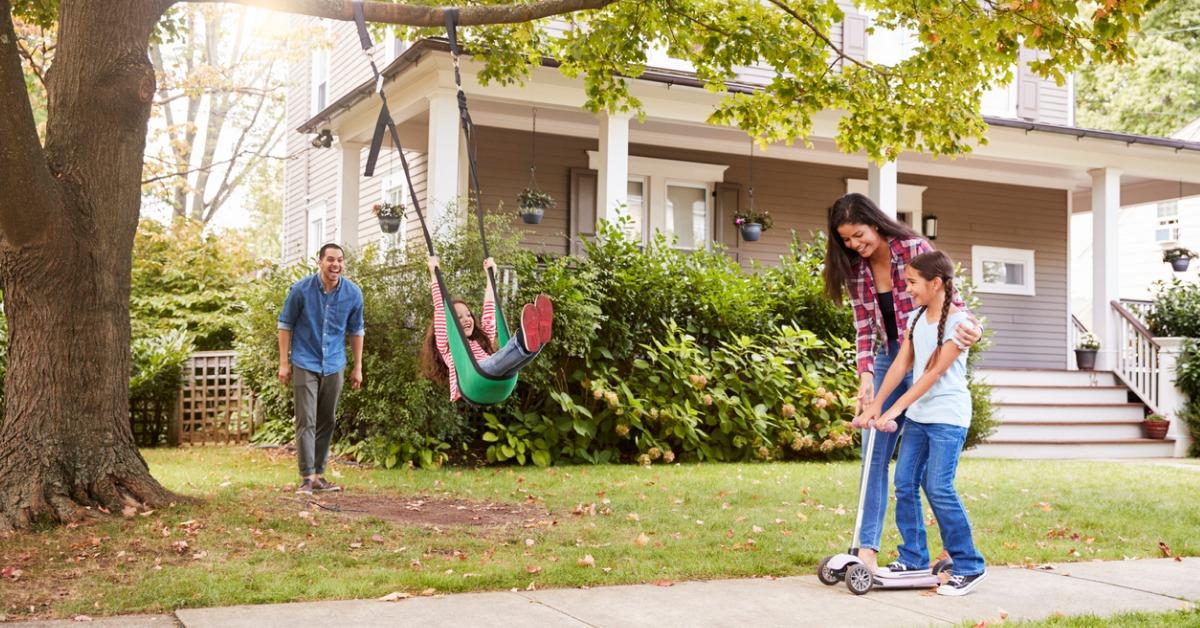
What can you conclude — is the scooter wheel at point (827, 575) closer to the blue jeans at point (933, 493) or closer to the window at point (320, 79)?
the blue jeans at point (933, 493)

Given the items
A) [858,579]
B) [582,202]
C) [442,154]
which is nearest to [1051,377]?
[582,202]

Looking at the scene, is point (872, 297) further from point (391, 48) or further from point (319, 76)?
point (319, 76)

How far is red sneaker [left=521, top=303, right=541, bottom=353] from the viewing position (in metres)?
5.95

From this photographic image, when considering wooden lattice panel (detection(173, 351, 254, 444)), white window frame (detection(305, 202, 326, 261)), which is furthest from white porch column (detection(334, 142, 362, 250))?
white window frame (detection(305, 202, 326, 261))

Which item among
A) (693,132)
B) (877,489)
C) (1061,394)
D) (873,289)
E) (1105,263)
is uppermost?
(693,132)

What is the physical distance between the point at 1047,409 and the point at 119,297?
12145 millimetres

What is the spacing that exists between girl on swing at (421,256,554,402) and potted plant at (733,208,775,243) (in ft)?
26.7

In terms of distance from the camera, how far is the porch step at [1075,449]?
13688 mm

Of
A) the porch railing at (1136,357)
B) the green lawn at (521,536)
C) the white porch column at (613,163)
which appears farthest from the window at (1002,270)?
the green lawn at (521,536)

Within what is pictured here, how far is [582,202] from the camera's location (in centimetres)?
1599

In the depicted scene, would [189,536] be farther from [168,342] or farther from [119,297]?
[168,342]

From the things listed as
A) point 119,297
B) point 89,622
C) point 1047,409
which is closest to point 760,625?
point 89,622

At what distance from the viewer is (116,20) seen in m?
6.78

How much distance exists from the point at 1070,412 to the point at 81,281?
12.7m
